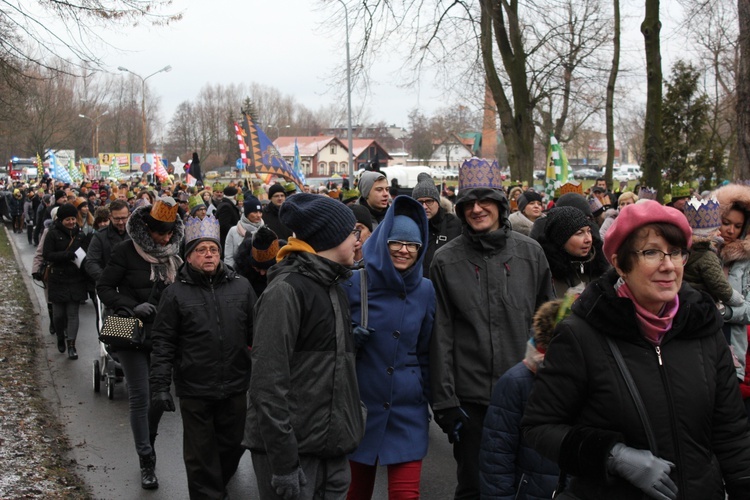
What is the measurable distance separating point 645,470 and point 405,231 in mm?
2204

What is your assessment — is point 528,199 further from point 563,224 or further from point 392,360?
point 392,360

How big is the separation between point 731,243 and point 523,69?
1580cm

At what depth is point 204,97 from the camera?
414 ft

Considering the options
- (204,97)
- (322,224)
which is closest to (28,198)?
(322,224)

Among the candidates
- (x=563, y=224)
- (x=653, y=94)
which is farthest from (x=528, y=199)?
(x=653, y=94)

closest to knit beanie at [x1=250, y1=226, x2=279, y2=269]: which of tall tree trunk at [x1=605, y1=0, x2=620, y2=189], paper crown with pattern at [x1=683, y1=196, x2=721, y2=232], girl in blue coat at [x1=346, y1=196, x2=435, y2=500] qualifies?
girl in blue coat at [x1=346, y1=196, x2=435, y2=500]

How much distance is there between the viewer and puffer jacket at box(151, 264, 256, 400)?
18.5 feet

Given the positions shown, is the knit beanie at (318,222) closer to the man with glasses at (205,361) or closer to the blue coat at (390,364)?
the blue coat at (390,364)

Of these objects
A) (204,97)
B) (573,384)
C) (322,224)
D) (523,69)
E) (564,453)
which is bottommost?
(564,453)

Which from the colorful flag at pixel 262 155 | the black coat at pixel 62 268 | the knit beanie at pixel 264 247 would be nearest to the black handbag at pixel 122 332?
the knit beanie at pixel 264 247

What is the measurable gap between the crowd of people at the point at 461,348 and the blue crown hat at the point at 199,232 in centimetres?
1

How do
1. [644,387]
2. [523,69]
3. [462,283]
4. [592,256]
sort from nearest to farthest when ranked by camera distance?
[644,387]
[462,283]
[592,256]
[523,69]

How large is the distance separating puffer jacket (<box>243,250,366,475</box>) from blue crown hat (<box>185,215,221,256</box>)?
6.67ft

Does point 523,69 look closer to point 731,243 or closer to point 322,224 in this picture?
point 731,243
